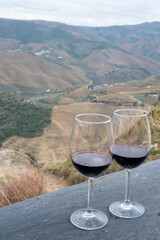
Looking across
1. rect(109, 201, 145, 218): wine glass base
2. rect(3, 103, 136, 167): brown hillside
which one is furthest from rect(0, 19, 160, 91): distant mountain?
rect(109, 201, 145, 218): wine glass base

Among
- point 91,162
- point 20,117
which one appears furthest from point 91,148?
point 20,117

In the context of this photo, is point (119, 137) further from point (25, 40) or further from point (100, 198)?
point (25, 40)

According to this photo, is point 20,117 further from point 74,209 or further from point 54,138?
point 74,209

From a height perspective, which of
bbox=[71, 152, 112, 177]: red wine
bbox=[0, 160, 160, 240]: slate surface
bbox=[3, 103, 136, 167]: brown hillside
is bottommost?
bbox=[3, 103, 136, 167]: brown hillside

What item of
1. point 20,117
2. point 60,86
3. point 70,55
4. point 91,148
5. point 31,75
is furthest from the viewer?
point 70,55

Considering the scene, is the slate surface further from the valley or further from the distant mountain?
the distant mountain

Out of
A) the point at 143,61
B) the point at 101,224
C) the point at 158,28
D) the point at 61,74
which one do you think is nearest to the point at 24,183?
the point at 101,224
